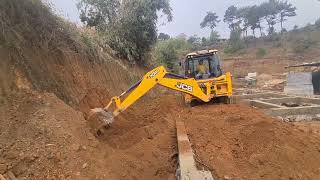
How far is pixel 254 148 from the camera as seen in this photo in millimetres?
7367

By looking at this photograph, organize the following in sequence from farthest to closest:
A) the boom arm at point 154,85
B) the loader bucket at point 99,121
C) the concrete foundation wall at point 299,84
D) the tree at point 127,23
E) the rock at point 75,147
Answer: the concrete foundation wall at point 299,84
the tree at point 127,23
the boom arm at point 154,85
the loader bucket at point 99,121
the rock at point 75,147

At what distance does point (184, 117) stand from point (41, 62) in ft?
14.2

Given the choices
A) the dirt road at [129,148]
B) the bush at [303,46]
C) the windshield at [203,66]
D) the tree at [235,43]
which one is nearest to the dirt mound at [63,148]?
the dirt road at [129,148]

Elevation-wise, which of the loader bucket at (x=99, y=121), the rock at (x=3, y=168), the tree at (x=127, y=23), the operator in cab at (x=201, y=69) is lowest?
the loader bucket at (x=99, y=121)

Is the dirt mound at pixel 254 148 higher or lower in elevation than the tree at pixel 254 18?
lower

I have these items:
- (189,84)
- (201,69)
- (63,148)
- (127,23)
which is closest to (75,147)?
(63,148)

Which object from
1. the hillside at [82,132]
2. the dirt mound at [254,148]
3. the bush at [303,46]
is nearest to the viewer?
the hillside at [82,132]

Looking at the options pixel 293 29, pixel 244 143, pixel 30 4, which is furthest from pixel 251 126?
pixel 293 29

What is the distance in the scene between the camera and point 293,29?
6950cm

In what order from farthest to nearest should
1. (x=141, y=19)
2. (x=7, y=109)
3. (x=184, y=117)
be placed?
(x=141, y=19) < (x=184, y=117) < (x=7, y=109)

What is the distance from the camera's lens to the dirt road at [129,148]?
5.77m

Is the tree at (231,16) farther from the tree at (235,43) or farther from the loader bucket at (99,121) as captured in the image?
the loader bucket at (99,121)

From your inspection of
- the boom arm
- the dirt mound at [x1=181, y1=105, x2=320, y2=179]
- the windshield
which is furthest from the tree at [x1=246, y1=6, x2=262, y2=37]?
the dirt mound at [x1=181, y1=105, x2=320, y2=179]

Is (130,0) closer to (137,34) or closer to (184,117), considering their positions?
(137,34)
